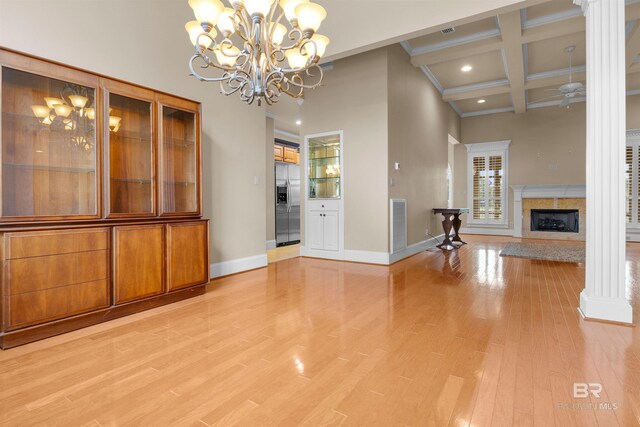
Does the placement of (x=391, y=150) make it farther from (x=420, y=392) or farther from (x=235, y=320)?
(x=420, y=392)

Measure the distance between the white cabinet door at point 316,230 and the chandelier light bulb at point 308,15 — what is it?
140 inches

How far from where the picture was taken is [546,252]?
588 centimetres

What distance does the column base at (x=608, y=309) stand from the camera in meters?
2.53

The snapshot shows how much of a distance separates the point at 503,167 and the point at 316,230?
6205 millimetres

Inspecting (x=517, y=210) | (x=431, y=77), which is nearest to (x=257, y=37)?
(x=431, y=77)

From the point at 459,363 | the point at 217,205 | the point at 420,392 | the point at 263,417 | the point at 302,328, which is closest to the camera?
the point at 263,417

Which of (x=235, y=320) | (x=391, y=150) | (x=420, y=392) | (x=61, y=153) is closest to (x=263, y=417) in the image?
(x=420, y=392)

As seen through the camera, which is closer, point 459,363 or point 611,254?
point 459,363

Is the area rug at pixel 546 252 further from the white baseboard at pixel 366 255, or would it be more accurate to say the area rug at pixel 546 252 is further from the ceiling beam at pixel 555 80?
the ceiling beam at pixel 555 80

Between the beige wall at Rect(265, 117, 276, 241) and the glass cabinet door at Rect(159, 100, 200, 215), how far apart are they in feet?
11.2

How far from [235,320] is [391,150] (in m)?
3.59

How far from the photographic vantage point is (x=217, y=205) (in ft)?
13.4

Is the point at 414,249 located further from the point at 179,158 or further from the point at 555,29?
the point at 179,158

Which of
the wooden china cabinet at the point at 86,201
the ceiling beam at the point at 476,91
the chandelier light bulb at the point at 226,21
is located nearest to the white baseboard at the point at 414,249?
the wooden china cabinet at the point at 86,201
